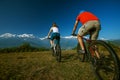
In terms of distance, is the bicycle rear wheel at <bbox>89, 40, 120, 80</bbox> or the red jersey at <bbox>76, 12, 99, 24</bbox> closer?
the bicycle rear wheel at <bbox>89, 40, 120, 80</bbox>

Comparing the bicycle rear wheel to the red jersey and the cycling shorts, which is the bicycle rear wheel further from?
the red jersey

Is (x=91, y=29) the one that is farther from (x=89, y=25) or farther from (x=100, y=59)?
(x=100, y=59)

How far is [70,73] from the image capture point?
5957 millimetres

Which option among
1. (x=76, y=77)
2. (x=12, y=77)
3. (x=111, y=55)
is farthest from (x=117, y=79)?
(x=12, y=77)

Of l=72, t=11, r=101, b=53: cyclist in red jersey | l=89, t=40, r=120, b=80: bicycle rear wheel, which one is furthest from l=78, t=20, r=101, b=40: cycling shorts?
l=89, t=40, r=120, b=80: bicycle rear wheel

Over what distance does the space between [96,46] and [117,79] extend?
60.6 inches

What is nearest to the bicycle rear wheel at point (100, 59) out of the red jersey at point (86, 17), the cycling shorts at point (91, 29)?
the cycling shorts at point (91, 29)

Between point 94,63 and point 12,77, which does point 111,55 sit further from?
point 12,77

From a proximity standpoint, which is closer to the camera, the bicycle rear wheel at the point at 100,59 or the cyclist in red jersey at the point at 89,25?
the bicycle rear wheel at the point at 100,59

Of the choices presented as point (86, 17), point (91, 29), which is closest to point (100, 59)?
point (91, 29)

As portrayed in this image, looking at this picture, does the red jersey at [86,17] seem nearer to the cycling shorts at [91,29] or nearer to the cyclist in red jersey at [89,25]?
the cyclist in red jersey at [89,25]

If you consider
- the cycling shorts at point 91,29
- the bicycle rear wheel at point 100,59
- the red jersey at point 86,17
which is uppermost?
the red jersey at point 86,17

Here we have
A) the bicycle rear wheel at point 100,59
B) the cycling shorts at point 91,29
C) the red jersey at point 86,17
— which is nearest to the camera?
the bicycle rear wheel at point 100,59

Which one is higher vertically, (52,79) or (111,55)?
(111,55)
